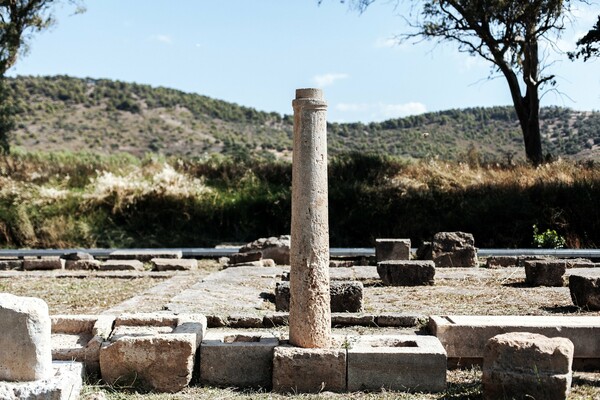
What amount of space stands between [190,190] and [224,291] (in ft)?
32.4

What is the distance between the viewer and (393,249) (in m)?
14.2

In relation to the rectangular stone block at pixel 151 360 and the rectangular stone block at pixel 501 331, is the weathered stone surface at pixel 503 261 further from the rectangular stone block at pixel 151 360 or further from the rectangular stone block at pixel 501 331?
the rectangular stone block at pixel 151 360

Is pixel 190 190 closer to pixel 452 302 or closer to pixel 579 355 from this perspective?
pixel 452 302

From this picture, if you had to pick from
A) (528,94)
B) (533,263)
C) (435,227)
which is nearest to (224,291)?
(533,263)

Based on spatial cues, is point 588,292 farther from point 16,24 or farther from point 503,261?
point 16,24

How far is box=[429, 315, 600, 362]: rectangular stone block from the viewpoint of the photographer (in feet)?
23.2

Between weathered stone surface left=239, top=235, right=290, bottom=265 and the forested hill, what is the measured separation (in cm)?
1724

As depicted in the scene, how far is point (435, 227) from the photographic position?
18328mm

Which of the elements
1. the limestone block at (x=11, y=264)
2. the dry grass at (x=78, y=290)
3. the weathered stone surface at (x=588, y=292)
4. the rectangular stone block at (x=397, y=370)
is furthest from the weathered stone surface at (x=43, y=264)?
the rectangular stone block at (x=397, y=370)

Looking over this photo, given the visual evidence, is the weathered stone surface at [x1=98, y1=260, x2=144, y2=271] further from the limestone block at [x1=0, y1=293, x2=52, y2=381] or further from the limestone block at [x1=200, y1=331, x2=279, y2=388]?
the limestone block at [x1=0, y1=293, x2=52, y2=381]

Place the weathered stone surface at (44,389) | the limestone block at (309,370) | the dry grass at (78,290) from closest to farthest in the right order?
the weathered stone surface at (44,389)
the limestone block at (309,370)
the dry grass at (78,290)

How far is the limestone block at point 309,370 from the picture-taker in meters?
6.44

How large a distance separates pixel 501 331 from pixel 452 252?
6937 mm

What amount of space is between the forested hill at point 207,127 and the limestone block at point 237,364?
82.0ft
